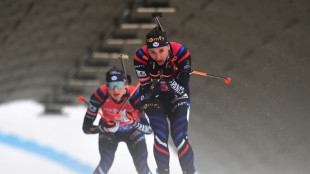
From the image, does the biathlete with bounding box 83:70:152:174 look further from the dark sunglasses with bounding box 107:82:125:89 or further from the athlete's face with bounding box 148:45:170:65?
the athlete's face with bounding box 148:45:170:65

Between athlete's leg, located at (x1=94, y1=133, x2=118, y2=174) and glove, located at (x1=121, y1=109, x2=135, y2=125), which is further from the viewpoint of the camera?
athlete's leg, located at (x1=94, y1=133, x2=118, y2=174)

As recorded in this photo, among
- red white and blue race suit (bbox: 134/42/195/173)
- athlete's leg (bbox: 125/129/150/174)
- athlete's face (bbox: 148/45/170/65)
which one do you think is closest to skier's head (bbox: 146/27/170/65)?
athlete's face (bbox: 148/45/170/65)

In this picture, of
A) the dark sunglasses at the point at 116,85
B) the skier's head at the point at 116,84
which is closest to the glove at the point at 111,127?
the skier's head at the point at 116,84

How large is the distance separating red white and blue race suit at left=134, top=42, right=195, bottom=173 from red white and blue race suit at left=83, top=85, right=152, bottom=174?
2.69 feet

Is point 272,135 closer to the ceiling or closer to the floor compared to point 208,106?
closer to the floor

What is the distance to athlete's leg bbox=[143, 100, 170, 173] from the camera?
901 cm

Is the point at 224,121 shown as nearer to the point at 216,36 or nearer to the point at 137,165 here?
the point at 216,36

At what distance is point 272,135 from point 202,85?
1.87m

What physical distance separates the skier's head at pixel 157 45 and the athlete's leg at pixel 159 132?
0.73m

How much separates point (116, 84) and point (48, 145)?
279 inches

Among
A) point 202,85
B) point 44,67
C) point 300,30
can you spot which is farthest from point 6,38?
point 300,30

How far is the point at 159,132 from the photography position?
356 inches

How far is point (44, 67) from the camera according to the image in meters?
18.2

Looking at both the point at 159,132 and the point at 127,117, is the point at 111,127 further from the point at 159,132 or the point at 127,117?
the point at 159,132
